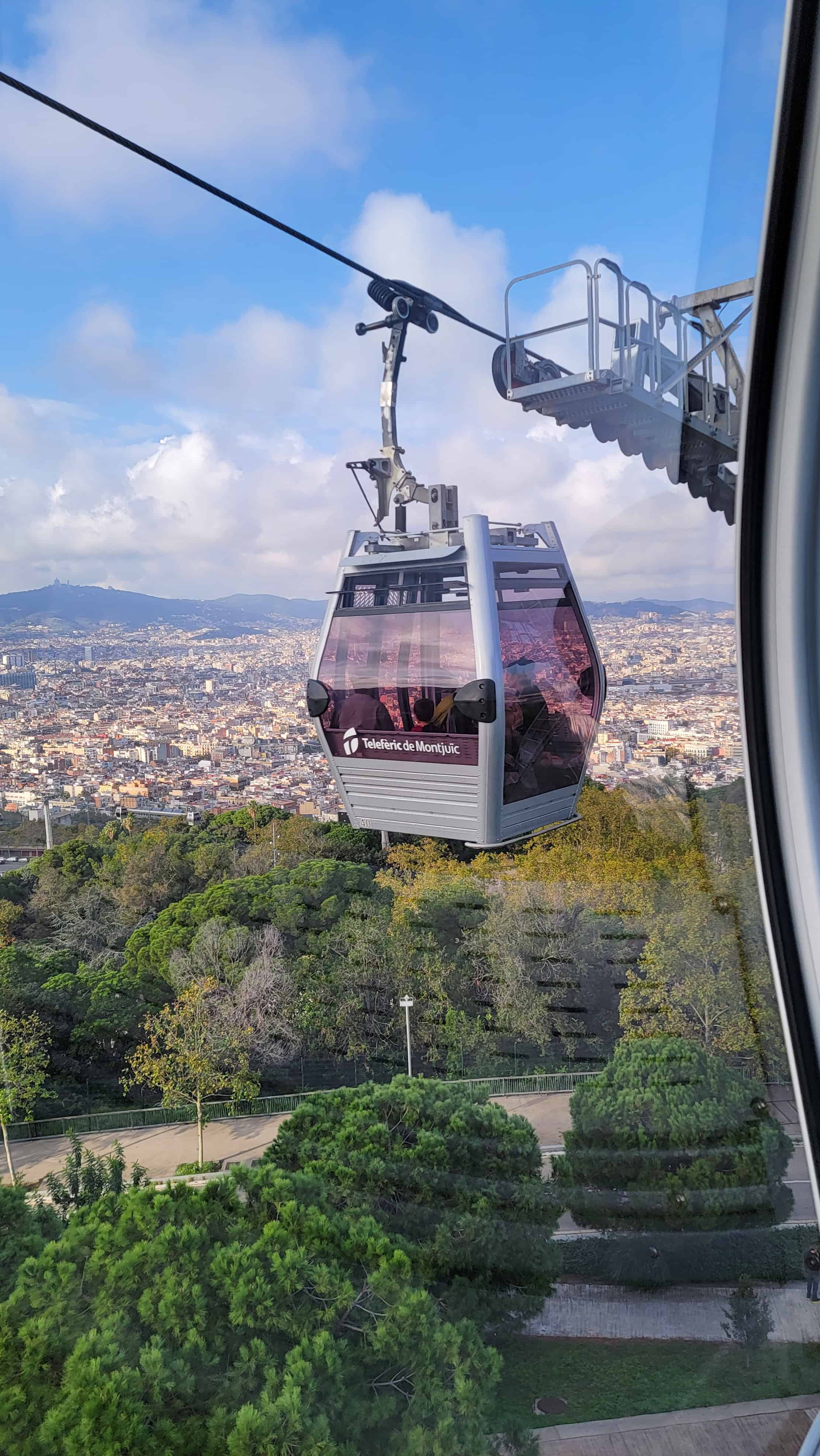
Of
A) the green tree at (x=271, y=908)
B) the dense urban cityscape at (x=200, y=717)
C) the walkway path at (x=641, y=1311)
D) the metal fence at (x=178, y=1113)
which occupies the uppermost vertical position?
the dense urban cityscape at (x=200, y=717)

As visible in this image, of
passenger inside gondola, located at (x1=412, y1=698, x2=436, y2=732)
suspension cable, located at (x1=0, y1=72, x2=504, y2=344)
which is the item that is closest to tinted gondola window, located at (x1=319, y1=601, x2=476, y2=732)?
passenger inside gondola, located at (x1=412, y1=698, x2=436, y2=732)

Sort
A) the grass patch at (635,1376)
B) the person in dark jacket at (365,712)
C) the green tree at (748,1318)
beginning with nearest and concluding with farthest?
the grass patch at (635,1376) < the person in dark jacket at (365,712) < the green tree at (748,1318)

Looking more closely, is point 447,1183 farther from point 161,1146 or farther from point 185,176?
point 185,176

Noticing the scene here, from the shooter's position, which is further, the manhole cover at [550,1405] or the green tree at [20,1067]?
the green tree at [20,1067]

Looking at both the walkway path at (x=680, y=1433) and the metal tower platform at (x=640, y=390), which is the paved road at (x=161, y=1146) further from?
the metal tower platform at (x=640, y=390)

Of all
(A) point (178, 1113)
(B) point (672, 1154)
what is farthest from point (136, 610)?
(B) point (672, 1154)

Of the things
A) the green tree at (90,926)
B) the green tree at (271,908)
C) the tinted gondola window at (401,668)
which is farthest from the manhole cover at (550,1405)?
the green tree at (90,926)

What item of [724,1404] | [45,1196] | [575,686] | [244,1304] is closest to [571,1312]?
[724,1404]
